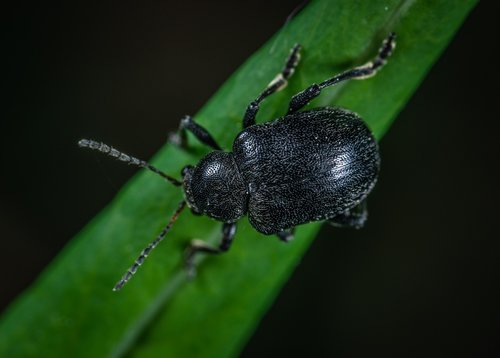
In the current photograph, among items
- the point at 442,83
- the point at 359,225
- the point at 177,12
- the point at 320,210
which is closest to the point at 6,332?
the point at 320,210

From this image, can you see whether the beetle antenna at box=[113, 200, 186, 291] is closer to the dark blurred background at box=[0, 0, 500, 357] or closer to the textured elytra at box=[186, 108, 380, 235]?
the textured elytra at box=[186, 108, 380, 235]

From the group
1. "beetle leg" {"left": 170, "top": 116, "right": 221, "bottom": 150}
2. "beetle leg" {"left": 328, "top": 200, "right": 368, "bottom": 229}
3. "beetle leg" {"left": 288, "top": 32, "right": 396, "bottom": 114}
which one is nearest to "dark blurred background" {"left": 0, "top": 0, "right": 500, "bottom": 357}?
"beetle leg" {"left": 328, "top": 200, "right": 368, "bottom": 229}

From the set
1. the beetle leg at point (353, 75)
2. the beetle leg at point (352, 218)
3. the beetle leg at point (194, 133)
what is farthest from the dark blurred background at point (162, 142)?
the beetle leg at point (353, 75)

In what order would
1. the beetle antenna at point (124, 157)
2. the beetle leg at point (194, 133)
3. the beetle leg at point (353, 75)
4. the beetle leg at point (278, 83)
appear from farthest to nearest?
the beetle leg at point (194, 133) < the beetle antenna at point (124, 157) < the beetle leg at point (278, 83) < the beetle leg at point (353, 75)

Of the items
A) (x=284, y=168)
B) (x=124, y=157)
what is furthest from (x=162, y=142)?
(x=284, y=168)

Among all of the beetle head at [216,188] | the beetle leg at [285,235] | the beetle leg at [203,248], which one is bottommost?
the beetle leg at [285,235]

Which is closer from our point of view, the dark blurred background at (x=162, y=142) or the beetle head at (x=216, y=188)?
the beetle head at (x=216, y=188)

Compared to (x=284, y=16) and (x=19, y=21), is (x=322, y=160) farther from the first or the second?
(x=19, y=21)

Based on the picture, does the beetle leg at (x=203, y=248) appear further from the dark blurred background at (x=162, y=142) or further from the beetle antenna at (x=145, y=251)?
the dark blurred background at (x=162, y=142)
